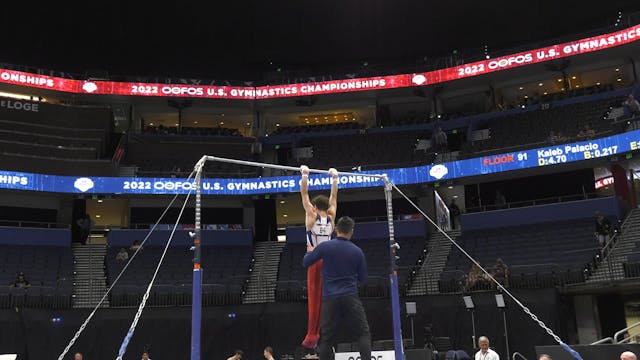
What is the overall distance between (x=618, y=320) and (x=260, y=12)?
2721 centimetres

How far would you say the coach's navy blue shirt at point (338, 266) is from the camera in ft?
23.6

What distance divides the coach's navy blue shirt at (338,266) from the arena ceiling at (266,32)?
107ft

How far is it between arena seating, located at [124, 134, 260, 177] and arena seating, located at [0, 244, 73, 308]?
7.24 meters

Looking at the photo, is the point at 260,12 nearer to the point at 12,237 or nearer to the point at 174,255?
the point at 174,255

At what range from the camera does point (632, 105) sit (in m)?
29.8

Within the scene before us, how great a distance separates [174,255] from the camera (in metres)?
31.2

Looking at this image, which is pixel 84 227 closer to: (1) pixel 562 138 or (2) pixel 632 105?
(1) pixel 562 138

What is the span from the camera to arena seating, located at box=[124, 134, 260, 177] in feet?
116

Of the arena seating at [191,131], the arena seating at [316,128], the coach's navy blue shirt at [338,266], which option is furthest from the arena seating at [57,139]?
the coach's navy blue shirt at [338,266]

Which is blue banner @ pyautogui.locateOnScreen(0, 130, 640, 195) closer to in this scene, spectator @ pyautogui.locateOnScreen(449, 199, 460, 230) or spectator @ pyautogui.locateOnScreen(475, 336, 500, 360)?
spectator @ pyautogui.locateOnScreen(449, 199, 460, 230)

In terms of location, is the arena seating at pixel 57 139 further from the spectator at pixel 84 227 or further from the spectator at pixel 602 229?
the spectator at pixel 602 229

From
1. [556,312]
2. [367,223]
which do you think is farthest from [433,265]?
[556,312]

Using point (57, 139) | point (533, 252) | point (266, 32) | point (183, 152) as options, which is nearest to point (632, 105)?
point (533, 252)

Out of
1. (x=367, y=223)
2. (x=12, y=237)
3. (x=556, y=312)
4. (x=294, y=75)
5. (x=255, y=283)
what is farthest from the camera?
(x=294, y=75)
